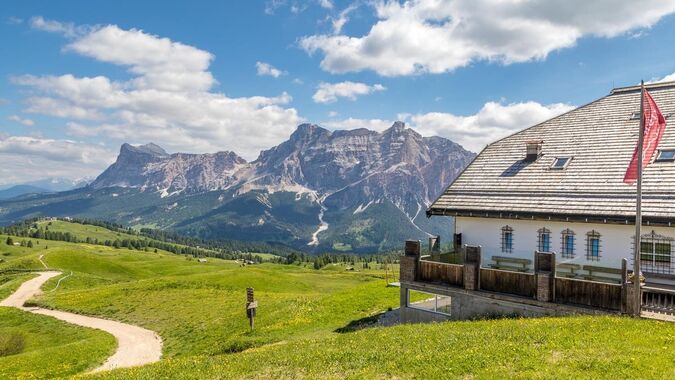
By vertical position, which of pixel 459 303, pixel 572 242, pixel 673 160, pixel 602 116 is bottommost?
pixel 459 303

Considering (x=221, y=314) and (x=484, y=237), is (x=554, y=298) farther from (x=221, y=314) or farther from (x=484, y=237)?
(x=221, y=314)

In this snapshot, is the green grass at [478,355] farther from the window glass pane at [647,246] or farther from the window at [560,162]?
the window at [560,162]

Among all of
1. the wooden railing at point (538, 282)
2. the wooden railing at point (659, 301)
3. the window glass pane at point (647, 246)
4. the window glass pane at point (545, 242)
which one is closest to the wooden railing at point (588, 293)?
A: the wooden railing at point (538, 282)

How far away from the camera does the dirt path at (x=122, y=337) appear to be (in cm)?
3362

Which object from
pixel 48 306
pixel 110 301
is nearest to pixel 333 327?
pixel 110 301

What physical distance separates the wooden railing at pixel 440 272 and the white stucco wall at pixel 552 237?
4059mm

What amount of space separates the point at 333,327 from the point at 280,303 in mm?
12703

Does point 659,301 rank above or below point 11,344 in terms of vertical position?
above

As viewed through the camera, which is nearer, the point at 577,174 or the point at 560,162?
the point at 577,174

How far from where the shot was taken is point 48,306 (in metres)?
56.3

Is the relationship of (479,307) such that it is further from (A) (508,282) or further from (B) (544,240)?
(B) (544,240)

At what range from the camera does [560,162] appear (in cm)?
2977

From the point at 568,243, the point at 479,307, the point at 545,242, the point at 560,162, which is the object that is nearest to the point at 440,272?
the point at 479,307

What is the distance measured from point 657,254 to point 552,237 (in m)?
5.12
